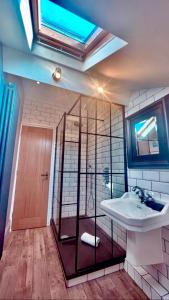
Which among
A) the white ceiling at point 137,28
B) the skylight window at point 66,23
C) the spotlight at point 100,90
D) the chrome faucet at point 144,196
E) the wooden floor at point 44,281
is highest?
the skylight window at point 66,23

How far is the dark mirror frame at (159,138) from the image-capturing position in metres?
1.33

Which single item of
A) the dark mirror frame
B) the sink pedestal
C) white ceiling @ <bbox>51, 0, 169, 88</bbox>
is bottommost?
the sink pedestal

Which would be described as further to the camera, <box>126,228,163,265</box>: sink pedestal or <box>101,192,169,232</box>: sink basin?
<box>126,228,163,265</box>: sink pedestal

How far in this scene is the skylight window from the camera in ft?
3.70

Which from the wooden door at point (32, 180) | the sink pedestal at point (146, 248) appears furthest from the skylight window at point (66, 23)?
the sink pedestal at point (146, 248)

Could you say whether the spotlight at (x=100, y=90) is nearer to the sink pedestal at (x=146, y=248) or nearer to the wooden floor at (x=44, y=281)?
the sink pedestal at (x=146, y=248)

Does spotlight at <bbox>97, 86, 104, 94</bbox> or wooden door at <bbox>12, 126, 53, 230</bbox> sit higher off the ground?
spotlight at <bbox>97, 86, 104, 94</bbox>

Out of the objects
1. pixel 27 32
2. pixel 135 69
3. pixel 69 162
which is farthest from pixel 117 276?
pixel 27 32

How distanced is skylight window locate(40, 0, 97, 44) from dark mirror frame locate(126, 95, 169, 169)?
3.22ft

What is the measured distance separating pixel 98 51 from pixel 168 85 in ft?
2.53

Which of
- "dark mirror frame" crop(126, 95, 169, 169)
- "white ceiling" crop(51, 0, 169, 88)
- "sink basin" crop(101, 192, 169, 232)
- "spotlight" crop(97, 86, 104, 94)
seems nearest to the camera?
"white ceiling" crop(51, 0, 169, 88)

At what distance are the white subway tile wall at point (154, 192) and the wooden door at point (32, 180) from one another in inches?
69.6

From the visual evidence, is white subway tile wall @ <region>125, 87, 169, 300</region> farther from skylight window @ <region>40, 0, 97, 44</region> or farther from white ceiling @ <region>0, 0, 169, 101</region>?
skylight window @ <region>40, 0, 97, 44</region>

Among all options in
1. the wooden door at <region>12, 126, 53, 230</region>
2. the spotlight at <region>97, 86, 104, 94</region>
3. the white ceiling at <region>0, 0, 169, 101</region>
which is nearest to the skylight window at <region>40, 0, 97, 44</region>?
the white ceiling at <region>0, 0, 169, 101</region>
